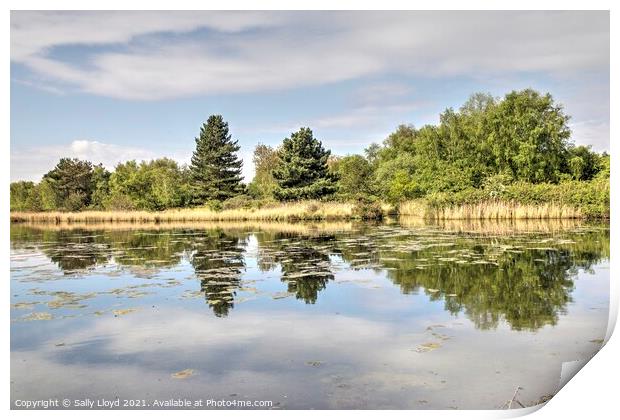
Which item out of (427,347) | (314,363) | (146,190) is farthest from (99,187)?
(427,347)

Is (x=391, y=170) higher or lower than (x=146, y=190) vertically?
higher

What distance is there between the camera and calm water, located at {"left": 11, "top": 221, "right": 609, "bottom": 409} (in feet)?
12.3

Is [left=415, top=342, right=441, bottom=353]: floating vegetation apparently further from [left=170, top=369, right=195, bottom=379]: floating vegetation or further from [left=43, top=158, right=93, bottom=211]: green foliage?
[left=43, top=158, right=93, bottom=211]: green foliage

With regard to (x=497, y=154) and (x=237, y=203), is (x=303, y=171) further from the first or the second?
(x=497, y=154)

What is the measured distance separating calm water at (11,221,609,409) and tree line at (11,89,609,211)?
14.7 m

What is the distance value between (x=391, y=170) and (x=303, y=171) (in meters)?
9.57

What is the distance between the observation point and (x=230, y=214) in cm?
2838

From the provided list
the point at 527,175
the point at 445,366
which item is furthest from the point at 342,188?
the point at 445,366

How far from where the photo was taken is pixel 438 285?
22.9 ft

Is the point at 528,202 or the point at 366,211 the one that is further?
the point at 366,211

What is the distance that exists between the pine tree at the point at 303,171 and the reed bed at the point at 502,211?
714cm

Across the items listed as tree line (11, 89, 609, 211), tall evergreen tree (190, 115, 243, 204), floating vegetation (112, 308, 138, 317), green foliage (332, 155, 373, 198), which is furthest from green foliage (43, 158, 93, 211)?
floating vegetation (112, 308, 138, 317)

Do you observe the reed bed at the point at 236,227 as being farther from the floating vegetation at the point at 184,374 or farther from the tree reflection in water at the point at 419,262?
the floating vegetation at the point at 184,374
